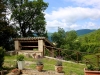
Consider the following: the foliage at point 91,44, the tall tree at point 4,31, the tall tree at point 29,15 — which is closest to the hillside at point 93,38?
the foliage at point 91,44

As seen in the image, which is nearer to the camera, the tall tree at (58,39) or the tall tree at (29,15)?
the tall tree at (29,15)

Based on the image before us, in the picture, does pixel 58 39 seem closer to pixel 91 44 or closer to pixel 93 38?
pixel 91 44

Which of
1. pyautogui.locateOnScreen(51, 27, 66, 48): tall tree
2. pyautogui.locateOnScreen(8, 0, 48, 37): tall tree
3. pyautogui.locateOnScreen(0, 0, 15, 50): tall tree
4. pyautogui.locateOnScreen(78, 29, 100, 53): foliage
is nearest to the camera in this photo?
pyautogui.locateOnScreen(0, 0, 15, 50): tall tree

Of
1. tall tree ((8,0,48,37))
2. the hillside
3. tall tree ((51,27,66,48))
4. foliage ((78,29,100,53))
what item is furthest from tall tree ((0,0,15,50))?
the hillside

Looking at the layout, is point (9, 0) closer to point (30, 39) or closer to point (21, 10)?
point (21, 10)

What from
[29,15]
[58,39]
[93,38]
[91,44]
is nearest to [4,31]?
[29,15]

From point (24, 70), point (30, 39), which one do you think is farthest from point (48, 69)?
point (30, 39)

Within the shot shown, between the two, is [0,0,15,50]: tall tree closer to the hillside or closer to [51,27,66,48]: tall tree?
[51,27,66,48]: tall tree

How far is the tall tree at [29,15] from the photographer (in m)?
28.5

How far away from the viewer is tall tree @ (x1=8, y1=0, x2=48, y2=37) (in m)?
28.5

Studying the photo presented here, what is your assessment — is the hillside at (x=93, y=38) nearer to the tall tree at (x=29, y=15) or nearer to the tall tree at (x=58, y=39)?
the tall tree at (x=58, y=39)

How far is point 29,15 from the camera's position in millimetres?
28797

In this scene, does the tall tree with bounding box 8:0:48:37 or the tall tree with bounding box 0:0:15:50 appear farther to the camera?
the tall tree with bounding box 8:0:48:37

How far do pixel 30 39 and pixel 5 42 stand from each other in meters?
3.90
